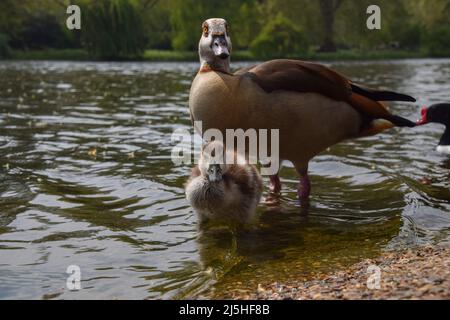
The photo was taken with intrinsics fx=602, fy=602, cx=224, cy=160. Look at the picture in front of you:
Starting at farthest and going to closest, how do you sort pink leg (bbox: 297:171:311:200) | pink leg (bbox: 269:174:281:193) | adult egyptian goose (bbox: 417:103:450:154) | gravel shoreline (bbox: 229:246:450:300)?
adult egyptian goose (bbox: 417:103:450:154) → pink leg (bbox: 269:174:281:193) → pink leg (bbox: 297:171:311:200) → gravel shoreline (bbox: 229:246:450:300)

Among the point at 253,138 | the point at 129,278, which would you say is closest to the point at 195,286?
the point at 129,278

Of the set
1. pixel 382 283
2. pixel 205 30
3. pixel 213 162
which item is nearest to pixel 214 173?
pixel 213 162

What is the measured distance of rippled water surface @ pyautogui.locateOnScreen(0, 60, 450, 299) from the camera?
15.2 ft

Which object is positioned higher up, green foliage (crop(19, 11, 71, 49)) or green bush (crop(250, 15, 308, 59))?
green foliage (crop(19, 11, 71, 49))

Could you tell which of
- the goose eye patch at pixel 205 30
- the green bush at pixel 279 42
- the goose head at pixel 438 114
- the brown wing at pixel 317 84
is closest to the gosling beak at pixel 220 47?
the goose eye patch at pixel 205 30

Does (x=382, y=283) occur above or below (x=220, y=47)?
below

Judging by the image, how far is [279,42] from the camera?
1861 inches

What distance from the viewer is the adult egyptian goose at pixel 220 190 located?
18.1ft

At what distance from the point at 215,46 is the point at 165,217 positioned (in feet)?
6.11

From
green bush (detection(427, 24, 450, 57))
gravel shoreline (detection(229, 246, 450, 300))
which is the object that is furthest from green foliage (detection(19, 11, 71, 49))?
gravel shoreline (detection(229, 246, 450, 300))

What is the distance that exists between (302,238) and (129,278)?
5.98ft

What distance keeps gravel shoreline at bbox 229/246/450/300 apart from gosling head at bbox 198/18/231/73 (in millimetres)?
2431

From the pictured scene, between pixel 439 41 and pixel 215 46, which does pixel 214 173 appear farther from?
pixel 439 41

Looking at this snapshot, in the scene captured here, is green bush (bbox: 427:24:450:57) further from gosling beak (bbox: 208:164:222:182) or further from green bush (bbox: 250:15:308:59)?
gosling beak (bbox: 208:164:222:182)
